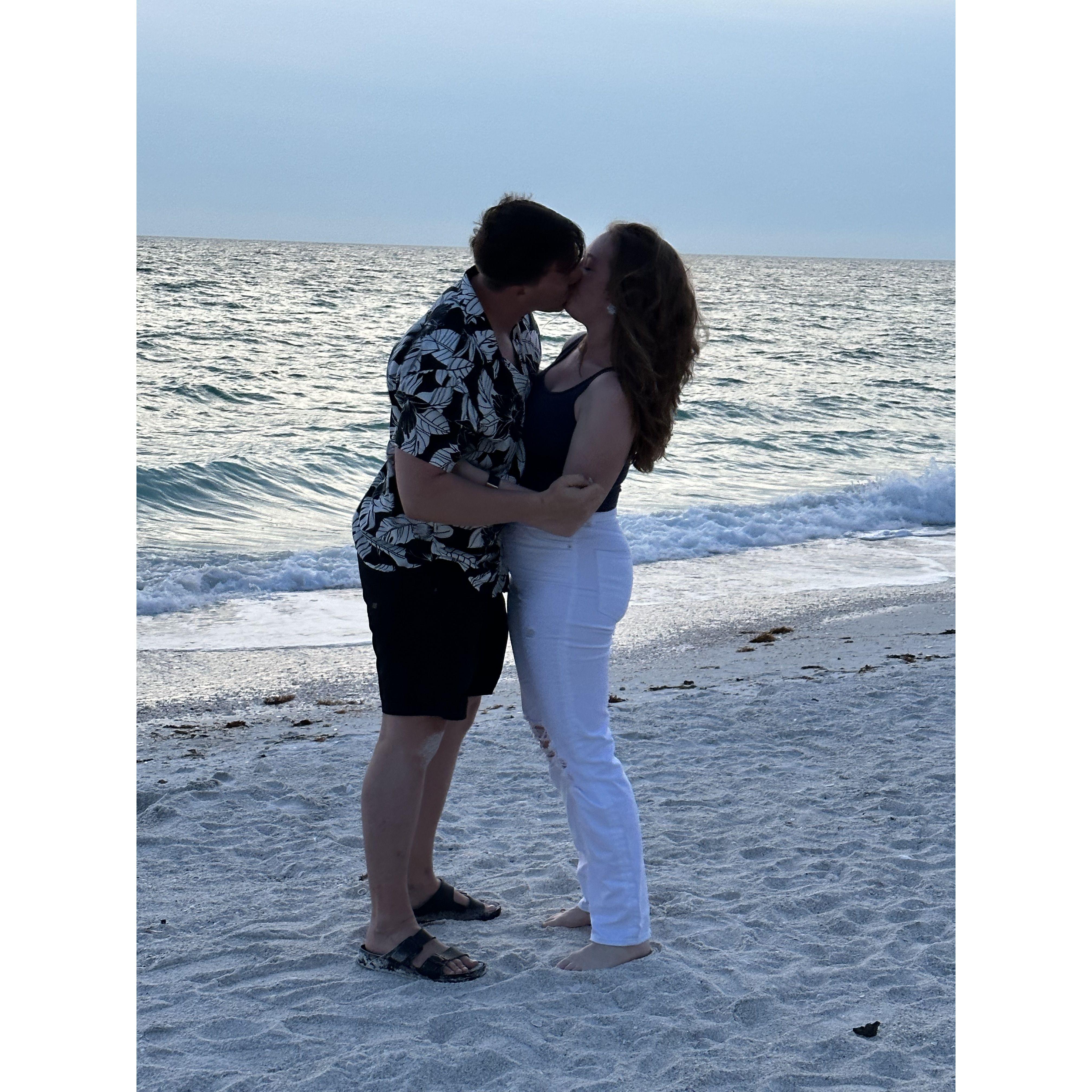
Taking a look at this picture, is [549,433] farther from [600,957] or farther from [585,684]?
[600,957]

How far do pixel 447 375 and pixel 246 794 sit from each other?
257 cm

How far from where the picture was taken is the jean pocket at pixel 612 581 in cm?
280

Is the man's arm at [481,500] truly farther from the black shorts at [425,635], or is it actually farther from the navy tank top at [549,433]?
the black shorts at [425,635]

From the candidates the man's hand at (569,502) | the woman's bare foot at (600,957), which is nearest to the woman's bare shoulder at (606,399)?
the man's hand at (569,502)

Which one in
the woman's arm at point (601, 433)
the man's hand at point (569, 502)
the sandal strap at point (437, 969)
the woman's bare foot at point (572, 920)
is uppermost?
the woman's arm at point (601, 433)

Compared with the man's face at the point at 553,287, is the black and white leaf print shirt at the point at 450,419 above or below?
below

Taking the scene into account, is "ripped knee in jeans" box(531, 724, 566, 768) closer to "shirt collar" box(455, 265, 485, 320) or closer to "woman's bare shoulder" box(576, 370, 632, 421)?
"woman's bare shoulder" box(576, 370, 632, 421)

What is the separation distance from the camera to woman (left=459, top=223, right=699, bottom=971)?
2639 mm

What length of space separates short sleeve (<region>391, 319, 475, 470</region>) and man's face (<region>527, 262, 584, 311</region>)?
20cm

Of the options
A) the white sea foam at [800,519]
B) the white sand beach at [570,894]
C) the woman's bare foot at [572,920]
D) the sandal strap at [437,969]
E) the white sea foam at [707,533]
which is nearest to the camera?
the white sand beach at [570,894]

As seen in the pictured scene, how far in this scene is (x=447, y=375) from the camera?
2545 millimetres

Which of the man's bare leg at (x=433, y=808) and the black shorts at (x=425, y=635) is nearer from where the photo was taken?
the black shorts at (x=425, y=635)

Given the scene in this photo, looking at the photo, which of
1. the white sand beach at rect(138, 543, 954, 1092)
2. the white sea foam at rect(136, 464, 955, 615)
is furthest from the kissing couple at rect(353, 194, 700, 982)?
the white sea foam at rect(136, 464, 955, 615)
